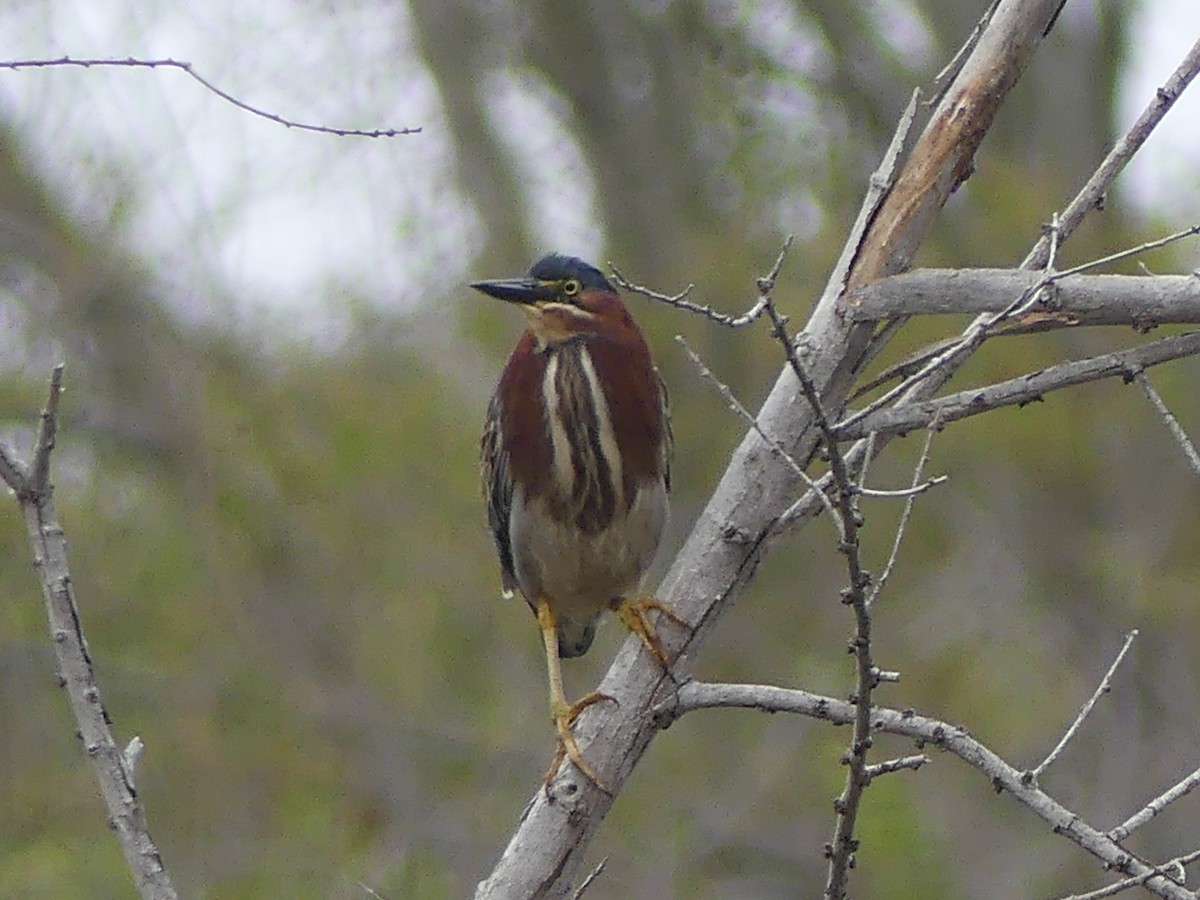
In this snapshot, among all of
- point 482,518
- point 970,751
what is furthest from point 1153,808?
point 482,518

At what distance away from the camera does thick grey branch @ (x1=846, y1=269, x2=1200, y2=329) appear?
122 inches

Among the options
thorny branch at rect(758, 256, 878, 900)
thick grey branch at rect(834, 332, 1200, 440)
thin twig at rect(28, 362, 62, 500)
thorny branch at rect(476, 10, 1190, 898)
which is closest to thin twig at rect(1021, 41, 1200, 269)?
thorny branch at rect(476, 10, 1190, 898)

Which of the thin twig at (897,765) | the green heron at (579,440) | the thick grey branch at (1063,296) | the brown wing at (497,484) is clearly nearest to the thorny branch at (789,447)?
the thick grey branch at (1063,296)

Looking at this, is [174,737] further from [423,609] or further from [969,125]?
[969,125]

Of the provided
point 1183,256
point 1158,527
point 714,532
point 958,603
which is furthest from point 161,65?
point 958,603

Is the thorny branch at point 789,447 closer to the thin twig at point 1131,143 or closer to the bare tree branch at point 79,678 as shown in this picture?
the thin twig at point 1131,143

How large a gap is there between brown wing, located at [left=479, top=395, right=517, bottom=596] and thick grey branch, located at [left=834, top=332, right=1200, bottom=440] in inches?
52.8

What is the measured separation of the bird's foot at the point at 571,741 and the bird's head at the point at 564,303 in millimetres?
1000

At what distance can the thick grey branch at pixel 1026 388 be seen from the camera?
308 centimetres

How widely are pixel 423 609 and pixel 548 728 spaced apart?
109 centimetres

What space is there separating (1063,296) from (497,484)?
1717mm

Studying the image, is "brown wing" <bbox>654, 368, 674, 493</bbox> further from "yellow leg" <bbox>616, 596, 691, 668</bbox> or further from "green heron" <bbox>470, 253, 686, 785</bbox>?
"yellow leg" <bbox>616, 596, 691, 668</bbox>

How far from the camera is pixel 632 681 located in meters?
3.37

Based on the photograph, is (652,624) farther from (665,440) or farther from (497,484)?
(497,484)
